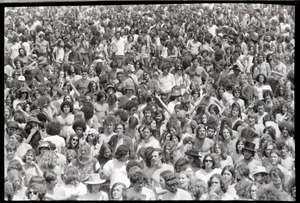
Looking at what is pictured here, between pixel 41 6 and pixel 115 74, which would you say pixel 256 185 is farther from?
pixel 41 6

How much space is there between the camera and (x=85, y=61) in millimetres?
7023

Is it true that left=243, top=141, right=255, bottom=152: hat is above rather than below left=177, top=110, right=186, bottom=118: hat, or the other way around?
below

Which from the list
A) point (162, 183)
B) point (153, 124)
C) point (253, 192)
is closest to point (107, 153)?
point (153, 124)

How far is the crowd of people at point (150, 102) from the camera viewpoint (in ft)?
22.4

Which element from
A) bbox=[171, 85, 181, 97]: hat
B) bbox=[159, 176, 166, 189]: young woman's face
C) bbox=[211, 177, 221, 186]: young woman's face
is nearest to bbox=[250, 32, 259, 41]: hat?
bbox=[171, 85, 181, 97]: hat

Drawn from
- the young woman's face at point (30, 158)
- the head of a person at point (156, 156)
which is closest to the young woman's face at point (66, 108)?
the young woman's face at point (30, 158)

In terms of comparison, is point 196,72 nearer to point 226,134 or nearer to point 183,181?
point 226,134

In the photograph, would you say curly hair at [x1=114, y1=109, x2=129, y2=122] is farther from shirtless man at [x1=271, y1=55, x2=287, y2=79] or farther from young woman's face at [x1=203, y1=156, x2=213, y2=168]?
shirtless man at [x1=271, y1=55, x2=287, y2=79]

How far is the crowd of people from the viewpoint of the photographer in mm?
6816

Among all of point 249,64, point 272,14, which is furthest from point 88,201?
point 272,14

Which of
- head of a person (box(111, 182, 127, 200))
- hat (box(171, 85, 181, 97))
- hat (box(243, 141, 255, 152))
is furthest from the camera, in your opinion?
hat (box(171, 85, 181, 97))

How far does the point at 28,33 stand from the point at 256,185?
3890 millimetres

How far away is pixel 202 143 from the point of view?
22.6ft

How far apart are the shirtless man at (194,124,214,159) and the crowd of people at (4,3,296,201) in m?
0.01
